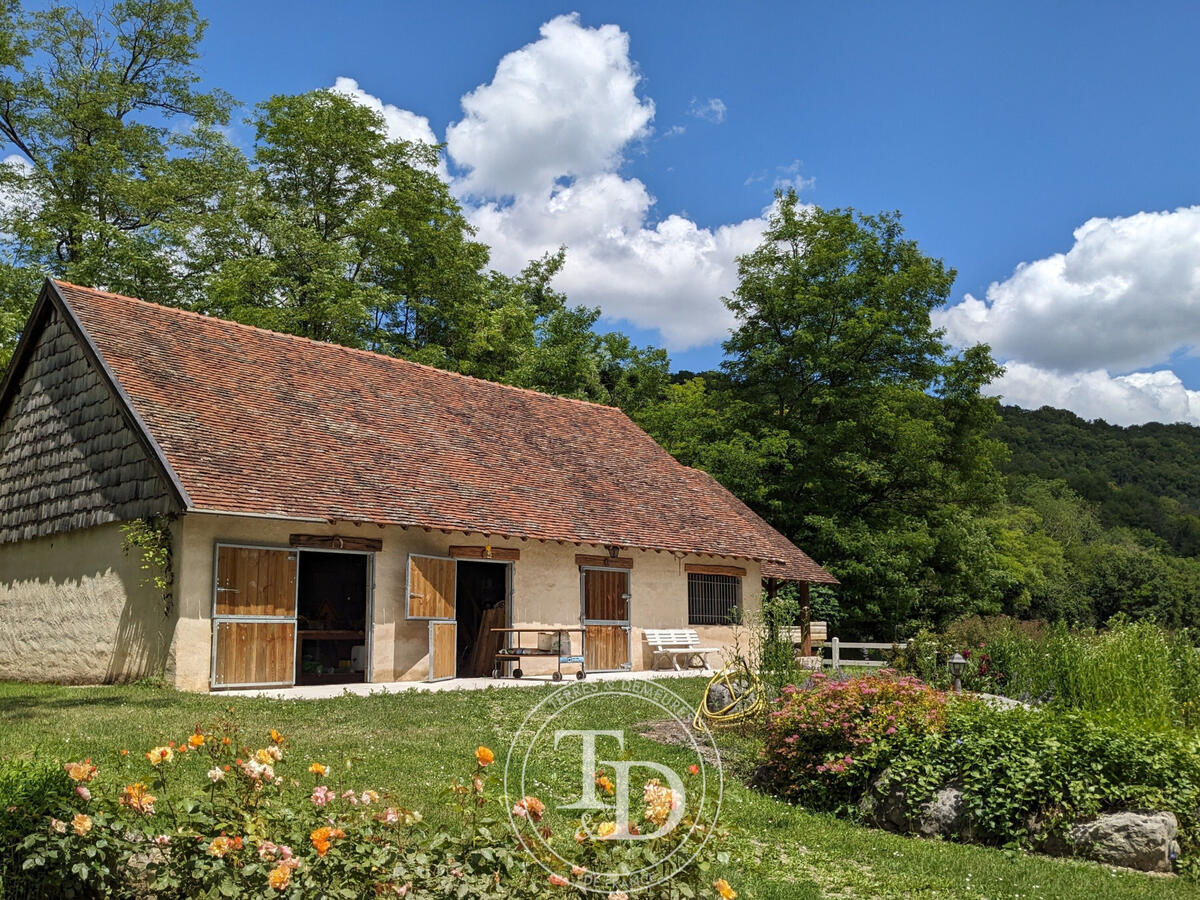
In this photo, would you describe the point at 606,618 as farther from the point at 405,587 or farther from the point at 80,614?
the point at 80,614

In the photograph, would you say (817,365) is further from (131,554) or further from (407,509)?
(131,554)

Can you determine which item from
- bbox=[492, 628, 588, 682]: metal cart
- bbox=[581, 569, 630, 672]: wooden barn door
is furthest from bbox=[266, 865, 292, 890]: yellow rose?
bbox=[581, 569, 630, 672]: wooden barn door

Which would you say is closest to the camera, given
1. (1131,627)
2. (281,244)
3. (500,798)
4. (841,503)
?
(500,798)

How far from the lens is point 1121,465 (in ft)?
252

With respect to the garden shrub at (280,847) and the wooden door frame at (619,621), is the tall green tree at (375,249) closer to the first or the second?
the wooden door frame at (619,621)

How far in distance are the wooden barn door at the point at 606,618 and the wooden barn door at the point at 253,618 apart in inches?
234

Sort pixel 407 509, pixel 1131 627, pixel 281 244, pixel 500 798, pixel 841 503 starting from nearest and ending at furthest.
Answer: pixel 500 798 → pixel 1131 627 → pixel 407 509 → pixel 281 244 → pixel 841 503

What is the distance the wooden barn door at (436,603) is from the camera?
15.8 metres

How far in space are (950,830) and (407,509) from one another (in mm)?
9832

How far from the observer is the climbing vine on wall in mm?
13430

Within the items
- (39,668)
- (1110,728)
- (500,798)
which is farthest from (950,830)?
(39,668)

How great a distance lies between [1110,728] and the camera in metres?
8.13

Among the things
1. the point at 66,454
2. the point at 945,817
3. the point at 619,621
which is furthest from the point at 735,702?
the point at 66,454

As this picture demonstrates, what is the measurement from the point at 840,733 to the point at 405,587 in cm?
881
